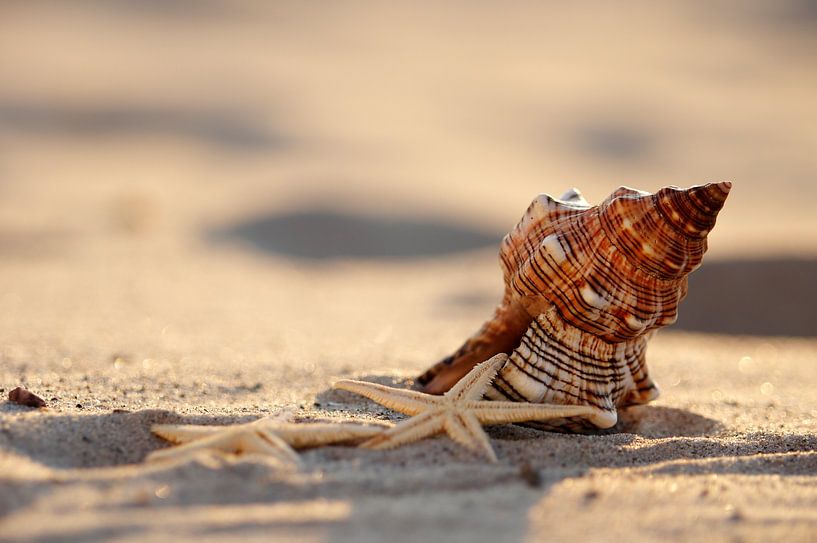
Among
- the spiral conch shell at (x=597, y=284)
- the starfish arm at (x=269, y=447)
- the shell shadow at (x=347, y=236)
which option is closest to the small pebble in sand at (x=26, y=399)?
the starfish arm at (x=269, y=447)

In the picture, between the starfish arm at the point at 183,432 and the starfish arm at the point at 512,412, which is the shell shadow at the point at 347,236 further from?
the starfish arm at the point at 183,432

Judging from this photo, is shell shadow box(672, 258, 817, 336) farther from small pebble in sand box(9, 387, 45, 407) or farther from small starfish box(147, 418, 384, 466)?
small pebble in sand box(9, 387, 45, 407)

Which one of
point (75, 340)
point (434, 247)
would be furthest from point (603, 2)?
point (75, 340)

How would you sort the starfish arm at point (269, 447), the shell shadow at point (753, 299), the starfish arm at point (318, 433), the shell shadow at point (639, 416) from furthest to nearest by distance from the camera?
the shell shadow at point (753, 299), the shell shadow at point (639, 416), the starfish arm at point (318, 433), the starfish arm at point (269, 447)

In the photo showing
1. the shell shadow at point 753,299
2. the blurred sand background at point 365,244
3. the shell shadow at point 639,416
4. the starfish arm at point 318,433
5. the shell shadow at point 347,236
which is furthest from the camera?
the shell shadow at point 347,236

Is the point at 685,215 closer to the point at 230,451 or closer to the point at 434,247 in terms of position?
the point at 230,451

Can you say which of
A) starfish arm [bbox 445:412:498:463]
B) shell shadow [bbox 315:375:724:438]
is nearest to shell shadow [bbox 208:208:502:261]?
shell shadow [bbox 315:375:724:438]
